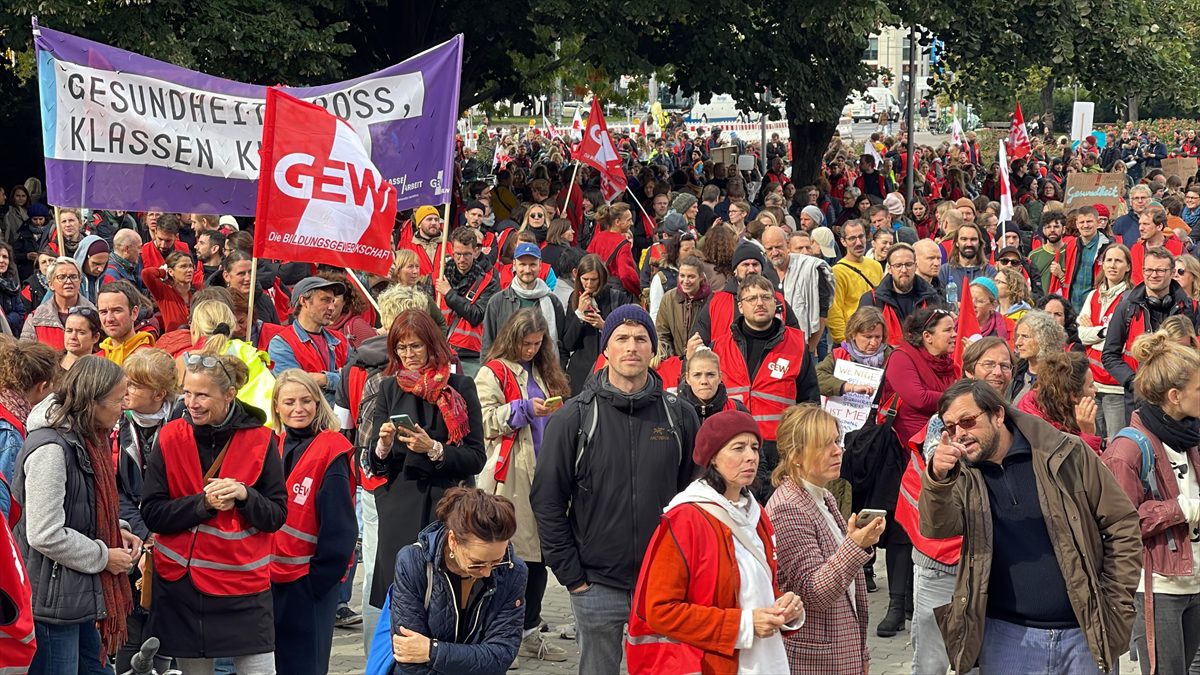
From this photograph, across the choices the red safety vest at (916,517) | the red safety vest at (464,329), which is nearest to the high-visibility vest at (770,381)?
the red safety vest at (916,517)

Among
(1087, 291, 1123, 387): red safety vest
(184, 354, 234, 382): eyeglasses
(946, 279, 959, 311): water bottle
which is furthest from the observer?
(946, 279, 959, 311): water bottle

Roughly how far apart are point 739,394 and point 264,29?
9786 millimetres

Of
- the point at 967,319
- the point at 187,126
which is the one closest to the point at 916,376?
the point at 967,319

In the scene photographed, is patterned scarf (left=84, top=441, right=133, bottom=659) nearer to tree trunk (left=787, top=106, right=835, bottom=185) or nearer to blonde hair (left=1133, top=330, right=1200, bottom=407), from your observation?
blonde hair (left=1133, top=330, right=1200, bottom=407)

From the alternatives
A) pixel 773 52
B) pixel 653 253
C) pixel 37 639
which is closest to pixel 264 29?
pixel 653 253

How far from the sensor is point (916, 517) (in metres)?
7.27

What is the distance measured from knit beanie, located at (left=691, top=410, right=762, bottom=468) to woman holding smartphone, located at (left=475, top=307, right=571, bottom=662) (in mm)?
2218

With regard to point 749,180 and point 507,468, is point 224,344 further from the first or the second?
point 749,180

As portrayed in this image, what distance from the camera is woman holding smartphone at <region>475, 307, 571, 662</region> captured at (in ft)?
25.4

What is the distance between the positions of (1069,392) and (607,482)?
1.91 meters

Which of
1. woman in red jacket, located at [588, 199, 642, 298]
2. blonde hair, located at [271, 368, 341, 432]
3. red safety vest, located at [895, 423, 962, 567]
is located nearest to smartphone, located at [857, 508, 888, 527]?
red safety vest, located at [895, 423, 962, 567]

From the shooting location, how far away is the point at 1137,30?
21.4m

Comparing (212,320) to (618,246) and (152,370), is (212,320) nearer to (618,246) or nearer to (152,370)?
(152,370)

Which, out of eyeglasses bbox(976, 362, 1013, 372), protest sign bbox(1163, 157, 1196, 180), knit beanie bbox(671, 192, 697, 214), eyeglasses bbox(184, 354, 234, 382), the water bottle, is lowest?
the water bottle
